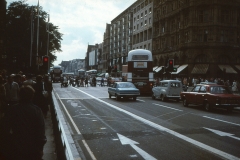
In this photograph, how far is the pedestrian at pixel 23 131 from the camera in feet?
15.5

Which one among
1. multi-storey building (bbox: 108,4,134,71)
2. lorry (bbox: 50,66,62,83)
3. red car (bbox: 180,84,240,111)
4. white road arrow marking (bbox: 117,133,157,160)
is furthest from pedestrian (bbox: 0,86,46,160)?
multi-storey building (bbox: 108,4,134,71)

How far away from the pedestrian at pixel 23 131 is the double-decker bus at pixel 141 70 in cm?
2754

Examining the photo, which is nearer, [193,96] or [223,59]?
[193,96]

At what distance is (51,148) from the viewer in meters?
8.70

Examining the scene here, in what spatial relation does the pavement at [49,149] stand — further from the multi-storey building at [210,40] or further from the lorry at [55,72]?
the lorry at [55,72]

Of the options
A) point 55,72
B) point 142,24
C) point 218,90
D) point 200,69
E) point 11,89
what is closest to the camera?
point 11,89

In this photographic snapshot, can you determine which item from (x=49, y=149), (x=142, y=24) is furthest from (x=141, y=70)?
(x=142, y=24)

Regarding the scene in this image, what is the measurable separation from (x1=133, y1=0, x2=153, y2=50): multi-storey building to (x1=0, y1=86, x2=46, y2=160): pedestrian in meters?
71.1

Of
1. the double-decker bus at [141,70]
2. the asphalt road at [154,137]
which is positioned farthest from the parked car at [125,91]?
the asphalt road at [154,137]

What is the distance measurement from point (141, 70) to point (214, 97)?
14.4m

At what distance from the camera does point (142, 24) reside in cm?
8331

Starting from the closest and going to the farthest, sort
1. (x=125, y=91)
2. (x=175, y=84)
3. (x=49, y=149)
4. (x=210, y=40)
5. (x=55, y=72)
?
(x=49, y=149) → (x=125, y=91) → (x=175, y=84) → (x=210, y=40) → (x=55, y=72)

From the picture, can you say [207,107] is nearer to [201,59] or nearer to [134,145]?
[134,145]

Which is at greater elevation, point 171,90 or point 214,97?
point 171,90
